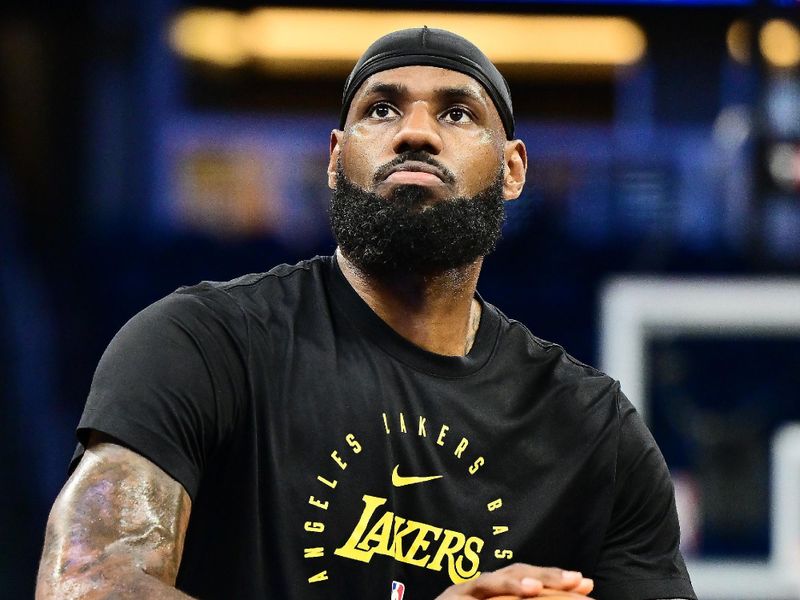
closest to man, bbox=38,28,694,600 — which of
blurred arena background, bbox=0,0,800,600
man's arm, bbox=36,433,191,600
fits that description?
man's arm, bbox=36,433,191,600

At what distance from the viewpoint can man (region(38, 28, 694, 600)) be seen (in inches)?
90.0

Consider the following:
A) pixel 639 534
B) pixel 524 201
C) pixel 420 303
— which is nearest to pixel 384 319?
pixel 420 303

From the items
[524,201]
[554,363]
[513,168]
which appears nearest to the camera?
[554,363]

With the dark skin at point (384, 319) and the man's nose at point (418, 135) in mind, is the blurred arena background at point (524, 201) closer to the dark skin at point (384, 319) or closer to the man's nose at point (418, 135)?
the dark skin at point (384, 319)

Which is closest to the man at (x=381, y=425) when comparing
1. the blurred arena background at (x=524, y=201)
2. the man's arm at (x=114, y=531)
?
the man's arm at (x=114, y=531)

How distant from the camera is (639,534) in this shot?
2.91 meters

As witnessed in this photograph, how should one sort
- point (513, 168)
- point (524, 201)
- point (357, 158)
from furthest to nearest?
point (524, 201) < point (513, 168) < point (357, 158)

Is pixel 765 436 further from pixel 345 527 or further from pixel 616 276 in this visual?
pixel 345 527

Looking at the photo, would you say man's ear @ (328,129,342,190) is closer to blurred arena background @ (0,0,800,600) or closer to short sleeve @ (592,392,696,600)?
short sleeve @ (592,392,696,600)

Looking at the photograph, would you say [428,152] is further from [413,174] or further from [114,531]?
[114,531]

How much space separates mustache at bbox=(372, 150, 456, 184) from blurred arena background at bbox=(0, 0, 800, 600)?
3944 mm

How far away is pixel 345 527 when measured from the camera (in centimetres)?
256

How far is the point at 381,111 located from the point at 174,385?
84 centimetres

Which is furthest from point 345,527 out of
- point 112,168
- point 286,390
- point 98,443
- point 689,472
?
point 112,168
